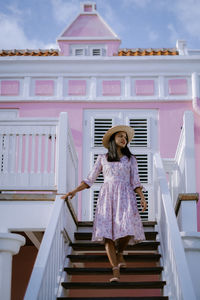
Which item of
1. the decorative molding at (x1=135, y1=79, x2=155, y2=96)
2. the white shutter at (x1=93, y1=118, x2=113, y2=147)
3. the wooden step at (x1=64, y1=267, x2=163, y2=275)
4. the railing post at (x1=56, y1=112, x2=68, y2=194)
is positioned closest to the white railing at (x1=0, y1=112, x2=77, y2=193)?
the railing post at (x1=56, y1=112, x2=68, y2=194)

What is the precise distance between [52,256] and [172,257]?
3.59 ft

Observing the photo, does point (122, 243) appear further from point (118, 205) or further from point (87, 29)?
point (87, 29)

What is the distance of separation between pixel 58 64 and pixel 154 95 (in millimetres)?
1914

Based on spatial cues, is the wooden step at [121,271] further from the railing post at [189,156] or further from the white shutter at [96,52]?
the white shutter at [96,52]

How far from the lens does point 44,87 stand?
34.2 feet

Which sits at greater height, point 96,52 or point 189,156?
point 96,52

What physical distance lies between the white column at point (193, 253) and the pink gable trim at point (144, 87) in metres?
5.53

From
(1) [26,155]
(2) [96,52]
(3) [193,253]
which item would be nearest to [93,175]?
(1) [26,155]

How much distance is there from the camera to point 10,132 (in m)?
6.68

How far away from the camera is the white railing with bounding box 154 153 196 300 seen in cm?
432

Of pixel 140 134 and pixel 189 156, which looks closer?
pixel 189 156

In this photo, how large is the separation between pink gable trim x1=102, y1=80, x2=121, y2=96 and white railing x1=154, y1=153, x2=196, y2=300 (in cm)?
383

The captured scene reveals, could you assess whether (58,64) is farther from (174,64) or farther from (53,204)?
(53,204)

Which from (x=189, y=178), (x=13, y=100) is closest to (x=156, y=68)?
(x=13, y=100)
